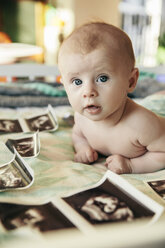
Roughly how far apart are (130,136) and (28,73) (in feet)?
3.20

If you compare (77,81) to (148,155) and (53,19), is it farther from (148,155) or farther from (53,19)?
(53,19)

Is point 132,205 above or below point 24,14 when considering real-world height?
above

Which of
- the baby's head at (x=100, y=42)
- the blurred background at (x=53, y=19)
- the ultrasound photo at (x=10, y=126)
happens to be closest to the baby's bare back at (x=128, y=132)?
the baby's head at (x=100, y=42)

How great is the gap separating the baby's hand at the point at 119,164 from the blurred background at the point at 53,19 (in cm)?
182

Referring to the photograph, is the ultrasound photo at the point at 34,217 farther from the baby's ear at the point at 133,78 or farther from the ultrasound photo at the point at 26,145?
the baby's ear at the point at 133,78

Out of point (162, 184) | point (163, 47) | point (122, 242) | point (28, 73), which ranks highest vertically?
point (122, 242)

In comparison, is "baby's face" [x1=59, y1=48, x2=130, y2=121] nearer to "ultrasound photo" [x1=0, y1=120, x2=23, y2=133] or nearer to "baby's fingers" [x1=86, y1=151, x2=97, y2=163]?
"baby's fingers" [x1=86, y1=151, x2=97, y2=163]

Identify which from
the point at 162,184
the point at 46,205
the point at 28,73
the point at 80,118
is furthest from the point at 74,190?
the point at 28,73

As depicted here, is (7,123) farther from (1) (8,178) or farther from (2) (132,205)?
(2) (132,205)

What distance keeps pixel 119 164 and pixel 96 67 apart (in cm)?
23

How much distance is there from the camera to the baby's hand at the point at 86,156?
0.76 m

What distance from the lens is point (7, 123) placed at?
3.16ft

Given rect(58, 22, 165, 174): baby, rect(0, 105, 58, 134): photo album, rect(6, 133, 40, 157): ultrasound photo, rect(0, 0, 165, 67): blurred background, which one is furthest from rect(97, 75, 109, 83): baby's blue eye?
rect(0, 0, 165, 67): blurred background

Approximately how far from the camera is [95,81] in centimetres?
64
